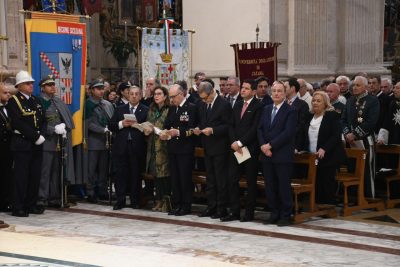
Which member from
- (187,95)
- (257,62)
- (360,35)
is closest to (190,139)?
(187,95)

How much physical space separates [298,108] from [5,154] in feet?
13.3

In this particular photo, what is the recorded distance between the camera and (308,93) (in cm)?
1141

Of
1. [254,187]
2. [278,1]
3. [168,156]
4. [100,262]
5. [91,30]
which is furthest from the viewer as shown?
[91,30]

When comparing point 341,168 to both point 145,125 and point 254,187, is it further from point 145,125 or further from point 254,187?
point 145,125

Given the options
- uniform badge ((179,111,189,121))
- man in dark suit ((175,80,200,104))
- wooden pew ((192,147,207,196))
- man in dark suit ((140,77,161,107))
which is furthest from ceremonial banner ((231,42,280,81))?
uniform badge ((179,111,189,121))

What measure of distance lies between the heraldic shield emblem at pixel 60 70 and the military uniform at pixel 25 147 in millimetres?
742

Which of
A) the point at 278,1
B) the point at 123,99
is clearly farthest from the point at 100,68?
the point at 123,99

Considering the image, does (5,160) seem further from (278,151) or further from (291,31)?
(291,31)

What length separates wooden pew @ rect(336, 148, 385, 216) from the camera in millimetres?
9898

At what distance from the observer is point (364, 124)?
34.3 feet

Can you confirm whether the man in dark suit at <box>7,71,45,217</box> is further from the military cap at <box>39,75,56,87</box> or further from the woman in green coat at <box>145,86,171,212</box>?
the woman in green coat at <box>145,86,171,212</box>

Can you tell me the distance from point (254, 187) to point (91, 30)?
15.7 meters

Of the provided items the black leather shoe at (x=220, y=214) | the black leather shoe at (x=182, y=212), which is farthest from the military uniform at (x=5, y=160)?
the black leather shoe at (x=220, y=214)

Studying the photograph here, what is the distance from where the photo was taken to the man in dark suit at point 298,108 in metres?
10.0
